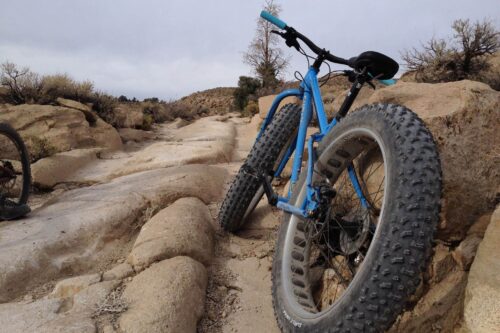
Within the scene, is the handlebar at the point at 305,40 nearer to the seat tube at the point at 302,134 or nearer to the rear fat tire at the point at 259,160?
the seat tube at the point at 302,134

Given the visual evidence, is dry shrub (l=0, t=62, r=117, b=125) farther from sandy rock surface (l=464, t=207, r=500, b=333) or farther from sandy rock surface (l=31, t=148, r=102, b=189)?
sandy rock surface (l=464, t=207, r=500, b=333)

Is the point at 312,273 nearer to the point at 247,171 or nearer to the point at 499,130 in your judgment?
the point at 247,171

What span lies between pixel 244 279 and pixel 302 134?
1.15 metres

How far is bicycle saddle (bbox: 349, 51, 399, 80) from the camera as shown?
90.7 inches

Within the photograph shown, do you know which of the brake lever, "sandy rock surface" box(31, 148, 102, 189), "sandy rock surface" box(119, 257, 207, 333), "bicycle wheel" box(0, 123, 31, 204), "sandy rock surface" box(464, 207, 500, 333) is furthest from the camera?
"sandy rock surface" box(31, 148, 102, 189)

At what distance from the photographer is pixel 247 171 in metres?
3.25

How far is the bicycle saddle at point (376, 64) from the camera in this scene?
7.56 feet

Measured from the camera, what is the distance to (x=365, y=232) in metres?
1.91

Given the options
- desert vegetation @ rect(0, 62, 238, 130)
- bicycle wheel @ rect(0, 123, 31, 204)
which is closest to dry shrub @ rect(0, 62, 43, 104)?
desert vegetation @ rect(0, 62, 238, 130)

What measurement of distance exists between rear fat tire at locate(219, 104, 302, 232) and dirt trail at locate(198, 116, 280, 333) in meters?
0.25

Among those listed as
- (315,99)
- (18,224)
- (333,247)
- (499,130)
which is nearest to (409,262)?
(333,247)

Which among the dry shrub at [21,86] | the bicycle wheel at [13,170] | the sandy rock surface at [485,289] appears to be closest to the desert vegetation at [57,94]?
the dry shrub at [21,86]

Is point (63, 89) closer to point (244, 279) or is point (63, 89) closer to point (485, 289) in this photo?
point (244, 279)

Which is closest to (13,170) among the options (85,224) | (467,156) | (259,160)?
(85,224)
